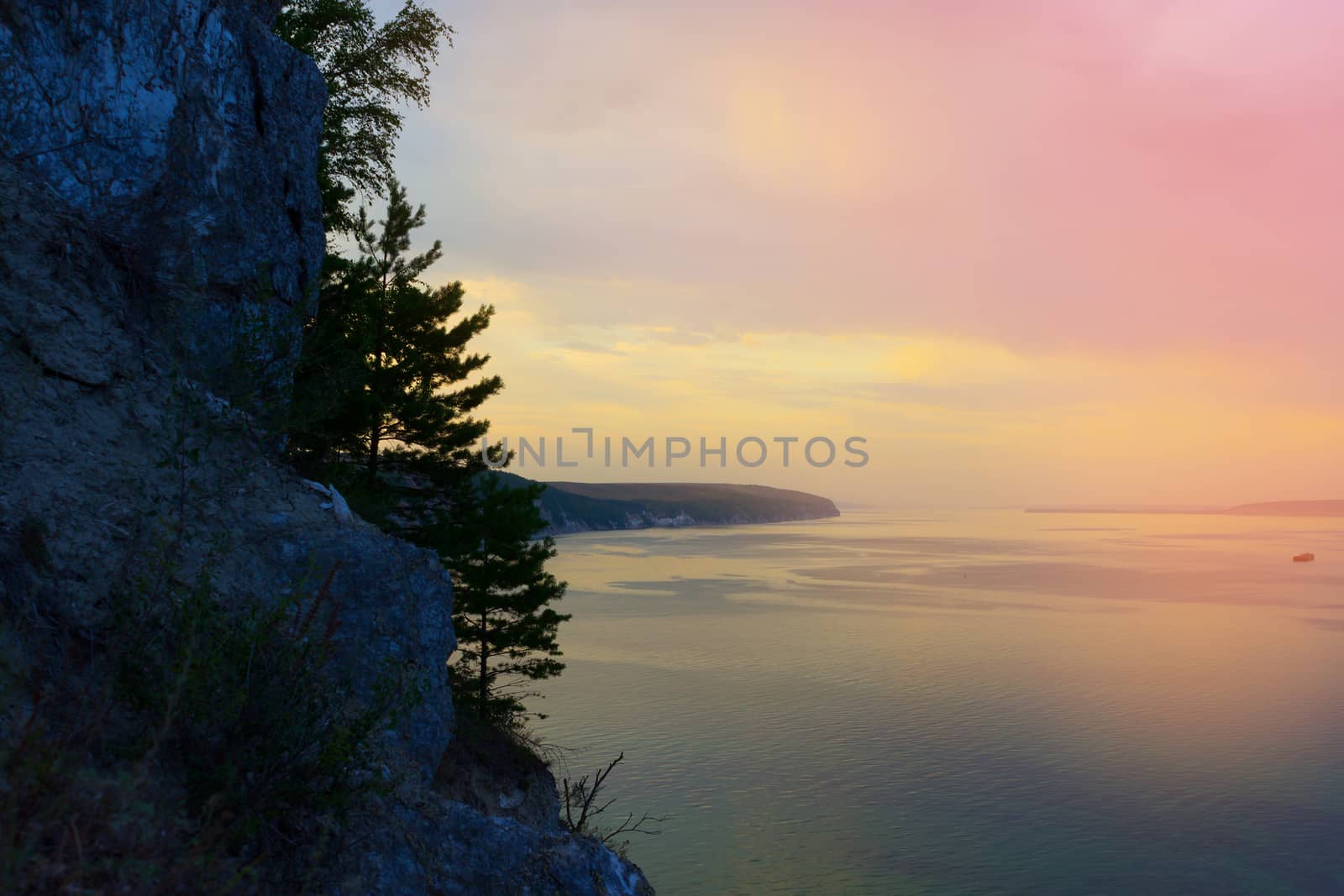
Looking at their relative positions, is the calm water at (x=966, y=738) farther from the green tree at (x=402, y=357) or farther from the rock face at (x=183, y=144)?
the rock face at (x=183, y=144)

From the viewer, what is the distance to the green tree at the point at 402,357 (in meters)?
25.3

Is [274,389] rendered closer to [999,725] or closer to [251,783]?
[251,783]

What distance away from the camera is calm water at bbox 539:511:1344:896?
91.8 feet

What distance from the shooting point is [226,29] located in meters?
13.4

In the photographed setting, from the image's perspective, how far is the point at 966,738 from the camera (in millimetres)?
39750

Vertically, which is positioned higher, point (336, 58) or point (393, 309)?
point (336, 58)

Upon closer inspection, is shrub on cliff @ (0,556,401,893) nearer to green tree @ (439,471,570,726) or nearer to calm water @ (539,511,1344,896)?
green tree @ (439,471,570,726)

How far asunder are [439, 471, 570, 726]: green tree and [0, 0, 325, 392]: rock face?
15.0m

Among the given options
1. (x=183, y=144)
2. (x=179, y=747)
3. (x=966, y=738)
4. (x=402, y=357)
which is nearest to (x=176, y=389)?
(x=179, y=747)

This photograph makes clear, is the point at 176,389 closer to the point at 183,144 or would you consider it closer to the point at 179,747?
the point at 179,747

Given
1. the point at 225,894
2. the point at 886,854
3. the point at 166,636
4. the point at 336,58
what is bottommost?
the point at 886,854

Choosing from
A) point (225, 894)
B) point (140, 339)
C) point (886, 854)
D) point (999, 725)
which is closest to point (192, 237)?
point (140, 339)

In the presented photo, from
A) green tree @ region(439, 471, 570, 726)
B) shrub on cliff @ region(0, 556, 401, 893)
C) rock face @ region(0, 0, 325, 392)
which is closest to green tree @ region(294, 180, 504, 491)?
green tree @ region(439, 471, 570, 726)

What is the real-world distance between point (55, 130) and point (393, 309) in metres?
16.7
